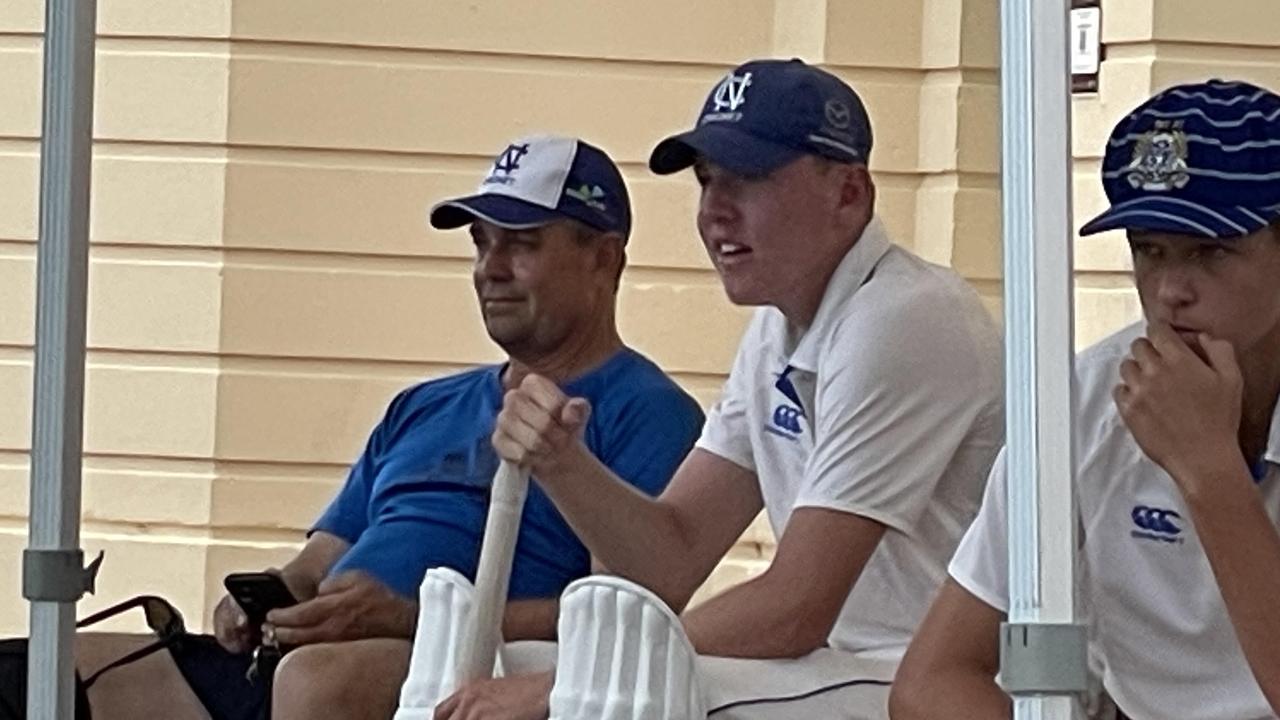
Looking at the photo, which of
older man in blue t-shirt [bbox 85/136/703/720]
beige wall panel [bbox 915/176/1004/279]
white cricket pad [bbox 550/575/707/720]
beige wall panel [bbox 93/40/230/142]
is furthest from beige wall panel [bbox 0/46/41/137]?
white cricket pad [bbox 550/575/707/720]

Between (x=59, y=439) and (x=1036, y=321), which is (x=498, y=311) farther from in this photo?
(x=1036, y=321)

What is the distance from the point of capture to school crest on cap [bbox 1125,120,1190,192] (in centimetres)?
240

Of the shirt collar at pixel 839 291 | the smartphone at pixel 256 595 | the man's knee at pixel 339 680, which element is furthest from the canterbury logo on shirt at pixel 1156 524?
the smartphone at pixel 256 595

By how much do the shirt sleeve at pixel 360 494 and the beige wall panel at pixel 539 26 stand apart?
234 centimetres

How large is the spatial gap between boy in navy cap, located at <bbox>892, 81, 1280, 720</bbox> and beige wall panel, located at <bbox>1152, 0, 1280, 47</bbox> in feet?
10.3

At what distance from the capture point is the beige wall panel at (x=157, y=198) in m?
6.21

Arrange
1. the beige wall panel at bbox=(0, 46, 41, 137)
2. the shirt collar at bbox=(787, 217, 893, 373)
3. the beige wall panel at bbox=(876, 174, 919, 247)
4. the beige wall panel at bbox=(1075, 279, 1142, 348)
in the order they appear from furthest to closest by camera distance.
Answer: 1. the beige wall panel at bbox=(0, 46, 41, 137)
2. the beige wall panel at bbox=(876, 174, 919, 247)
3. the beige wall panel at bbox=(1075, 279, 1142, 348)
4. the shirt collar at bbox=(787, 217, 893, 373)

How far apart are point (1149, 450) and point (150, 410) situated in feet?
14.0

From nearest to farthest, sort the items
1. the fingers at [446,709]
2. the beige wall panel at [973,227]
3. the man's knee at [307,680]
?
the fingers at [446,709] < the man's knee at [307,680] < the beige wall panel at [973,227]

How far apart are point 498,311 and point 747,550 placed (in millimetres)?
1988

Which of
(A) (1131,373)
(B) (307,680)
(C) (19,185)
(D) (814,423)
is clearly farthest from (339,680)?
(C) (19,185)

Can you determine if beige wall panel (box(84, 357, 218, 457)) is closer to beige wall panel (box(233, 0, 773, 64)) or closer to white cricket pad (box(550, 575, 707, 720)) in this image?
beige wall panel (box(233, 0, 773, 64))

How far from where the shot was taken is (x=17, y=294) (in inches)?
253

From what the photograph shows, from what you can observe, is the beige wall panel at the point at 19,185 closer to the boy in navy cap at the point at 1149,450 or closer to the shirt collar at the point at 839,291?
the shirt collar at the point at 839,291
